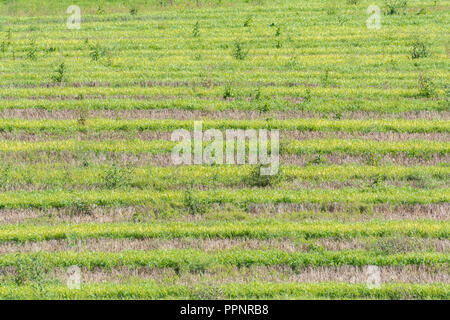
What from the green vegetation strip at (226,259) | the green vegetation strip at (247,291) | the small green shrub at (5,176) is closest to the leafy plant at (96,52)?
the small green shrub at (5,176)

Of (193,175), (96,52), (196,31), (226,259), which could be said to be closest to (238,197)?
(193,175)

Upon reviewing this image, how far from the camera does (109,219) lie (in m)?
14.7

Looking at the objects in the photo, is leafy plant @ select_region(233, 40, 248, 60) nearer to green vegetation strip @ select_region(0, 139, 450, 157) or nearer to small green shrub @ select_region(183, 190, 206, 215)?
green vegetation strip @ select_region(0, 139, 450, 157)

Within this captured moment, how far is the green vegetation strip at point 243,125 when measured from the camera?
19.6 meters

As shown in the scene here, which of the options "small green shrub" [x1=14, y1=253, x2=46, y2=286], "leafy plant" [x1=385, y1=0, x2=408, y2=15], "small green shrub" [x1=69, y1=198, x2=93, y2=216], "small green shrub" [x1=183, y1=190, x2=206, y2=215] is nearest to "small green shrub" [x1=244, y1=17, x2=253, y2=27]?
"leafy plant" [x1=385, y1=0, x2=408, y2=15]

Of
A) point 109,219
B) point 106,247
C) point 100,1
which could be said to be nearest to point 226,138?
point 109,219

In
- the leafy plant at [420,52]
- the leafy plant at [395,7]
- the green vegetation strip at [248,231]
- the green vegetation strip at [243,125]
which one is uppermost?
the leafy plant at [395,7]

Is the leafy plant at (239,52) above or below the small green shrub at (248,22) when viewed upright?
below

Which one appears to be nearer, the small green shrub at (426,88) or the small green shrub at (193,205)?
the small green shrub at (193,205)

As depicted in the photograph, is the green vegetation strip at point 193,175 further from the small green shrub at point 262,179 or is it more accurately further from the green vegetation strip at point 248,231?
the green vegetation strip at point 248,231

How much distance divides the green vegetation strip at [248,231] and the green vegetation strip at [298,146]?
429cm

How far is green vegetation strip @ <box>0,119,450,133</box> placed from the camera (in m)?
19.6

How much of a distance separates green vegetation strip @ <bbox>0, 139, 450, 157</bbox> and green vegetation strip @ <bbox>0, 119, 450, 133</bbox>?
40.4 inches

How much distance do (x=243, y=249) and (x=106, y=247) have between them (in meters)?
2.68
